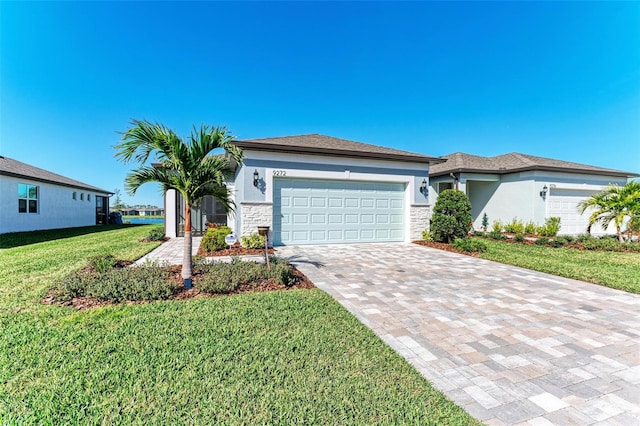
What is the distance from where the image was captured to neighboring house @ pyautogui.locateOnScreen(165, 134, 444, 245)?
30.5ft

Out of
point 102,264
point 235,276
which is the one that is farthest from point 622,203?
point 102,264

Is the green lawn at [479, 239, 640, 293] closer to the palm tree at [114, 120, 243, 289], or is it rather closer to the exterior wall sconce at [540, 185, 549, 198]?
the exterior wall sconce at [540, 185, 549, 198]

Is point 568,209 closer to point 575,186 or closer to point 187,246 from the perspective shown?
point 575,186

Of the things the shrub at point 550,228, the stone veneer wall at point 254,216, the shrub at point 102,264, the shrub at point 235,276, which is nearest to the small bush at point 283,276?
the shrub at point 235,276

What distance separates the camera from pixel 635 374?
8.07 ft

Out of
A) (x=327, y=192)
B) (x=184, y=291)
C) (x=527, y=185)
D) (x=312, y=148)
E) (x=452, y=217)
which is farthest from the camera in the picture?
(x=527, y=185)

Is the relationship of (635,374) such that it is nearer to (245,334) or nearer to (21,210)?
(245,334)

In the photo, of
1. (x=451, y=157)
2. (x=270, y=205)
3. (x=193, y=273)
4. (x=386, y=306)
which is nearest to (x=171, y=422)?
(x=386, y=306)

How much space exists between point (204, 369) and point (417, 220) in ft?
33.5

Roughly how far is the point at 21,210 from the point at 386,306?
18903 mm

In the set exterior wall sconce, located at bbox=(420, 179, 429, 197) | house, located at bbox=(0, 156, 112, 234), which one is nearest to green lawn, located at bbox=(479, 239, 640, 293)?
exterior wall sconce, located at bbox=(420, 179, 429, 197)

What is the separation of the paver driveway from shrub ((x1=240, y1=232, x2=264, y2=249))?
3068 mm

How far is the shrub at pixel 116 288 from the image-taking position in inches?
160

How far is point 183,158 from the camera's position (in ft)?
15.6
